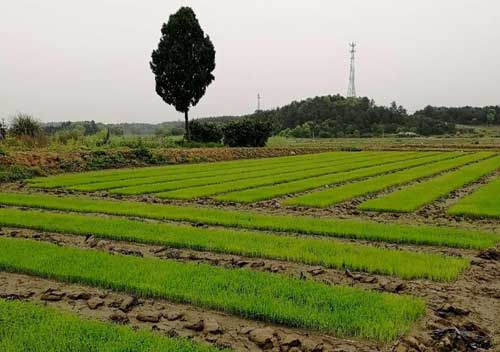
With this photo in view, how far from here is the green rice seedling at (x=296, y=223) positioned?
873cm

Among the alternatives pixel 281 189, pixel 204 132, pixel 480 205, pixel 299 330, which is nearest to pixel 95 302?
pixel 299 330

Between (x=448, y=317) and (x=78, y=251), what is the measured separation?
558 cm

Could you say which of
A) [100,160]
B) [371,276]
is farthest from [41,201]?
[100,160]

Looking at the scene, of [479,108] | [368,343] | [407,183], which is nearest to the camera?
[368,343]

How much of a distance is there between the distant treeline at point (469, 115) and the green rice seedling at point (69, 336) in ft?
375

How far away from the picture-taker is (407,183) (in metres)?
18.8

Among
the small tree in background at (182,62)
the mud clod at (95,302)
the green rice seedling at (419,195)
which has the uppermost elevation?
the small tree in background at (182,62)

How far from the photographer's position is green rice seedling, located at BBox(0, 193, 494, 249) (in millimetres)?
8734

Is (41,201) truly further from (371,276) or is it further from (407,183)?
(407,183)

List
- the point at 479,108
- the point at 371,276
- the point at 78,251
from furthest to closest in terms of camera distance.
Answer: the point at 479,108
the point at 78,251
the point at 371,276

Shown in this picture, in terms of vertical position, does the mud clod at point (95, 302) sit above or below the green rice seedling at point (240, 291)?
below

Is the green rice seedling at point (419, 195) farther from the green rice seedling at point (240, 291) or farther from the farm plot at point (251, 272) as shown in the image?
the green rice seedling at point (240, 291)

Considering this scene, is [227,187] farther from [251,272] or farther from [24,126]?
[24,126]

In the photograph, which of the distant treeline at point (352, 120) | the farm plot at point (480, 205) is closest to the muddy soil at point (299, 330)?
the farm plot at point (480, 205)
